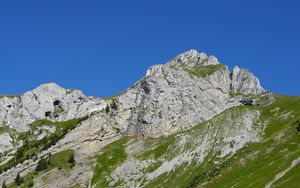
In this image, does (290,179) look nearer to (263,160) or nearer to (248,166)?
(263,160)

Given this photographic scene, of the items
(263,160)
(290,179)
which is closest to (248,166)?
(263,160)

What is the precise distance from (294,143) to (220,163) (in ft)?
90.0

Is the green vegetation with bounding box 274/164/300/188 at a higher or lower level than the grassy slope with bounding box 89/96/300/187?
lower

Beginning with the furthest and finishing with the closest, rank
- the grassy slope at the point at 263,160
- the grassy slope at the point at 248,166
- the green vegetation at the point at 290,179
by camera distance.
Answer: the grassy slope at the point at 248,166
the grassy slope at the point at 263,160
the green vegetation at the point at 290,179

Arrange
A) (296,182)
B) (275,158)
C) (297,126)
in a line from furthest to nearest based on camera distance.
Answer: (297,126)
(275,158)
(296,182)

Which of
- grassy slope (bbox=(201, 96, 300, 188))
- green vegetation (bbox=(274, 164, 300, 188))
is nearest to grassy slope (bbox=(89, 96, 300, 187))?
grassy slope (bbox=(201, 96, 300, 188))

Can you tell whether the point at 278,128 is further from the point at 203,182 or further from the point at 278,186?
the point at 278,186

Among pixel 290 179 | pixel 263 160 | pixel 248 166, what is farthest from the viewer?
pixel 248 166

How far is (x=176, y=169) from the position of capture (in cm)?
19512

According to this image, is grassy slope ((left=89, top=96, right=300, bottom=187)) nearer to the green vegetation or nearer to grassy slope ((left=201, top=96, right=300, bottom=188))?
grassy slope ((left=201, top=96, right=300, bottom=188))

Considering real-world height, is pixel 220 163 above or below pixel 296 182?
above

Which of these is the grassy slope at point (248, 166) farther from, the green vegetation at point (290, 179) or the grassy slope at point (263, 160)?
the green vegetation at point (290, 179)

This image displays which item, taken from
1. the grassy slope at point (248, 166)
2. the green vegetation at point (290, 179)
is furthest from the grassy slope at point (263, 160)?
the green vegetation at point (290, 179)

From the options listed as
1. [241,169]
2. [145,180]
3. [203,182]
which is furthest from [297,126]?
[145,180]
